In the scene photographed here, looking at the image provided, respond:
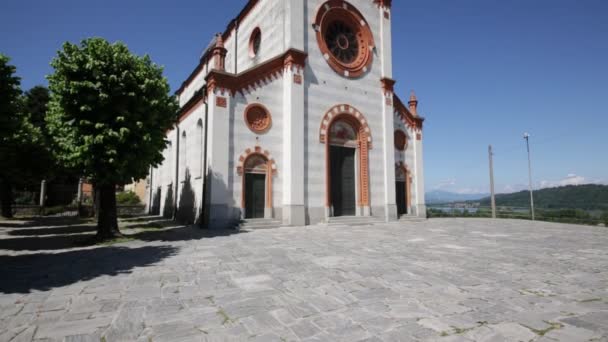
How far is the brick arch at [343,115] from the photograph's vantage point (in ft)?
57.2

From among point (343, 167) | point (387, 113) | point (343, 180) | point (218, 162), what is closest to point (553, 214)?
point (387, 113)

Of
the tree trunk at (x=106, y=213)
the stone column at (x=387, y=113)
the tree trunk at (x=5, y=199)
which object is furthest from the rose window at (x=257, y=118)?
the tree trunk at (x=5, y=199)

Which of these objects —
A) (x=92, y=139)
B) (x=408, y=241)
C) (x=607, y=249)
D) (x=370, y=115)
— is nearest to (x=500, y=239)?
(x=607, y=249)

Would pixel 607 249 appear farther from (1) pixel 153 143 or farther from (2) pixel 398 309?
A: (1) pixel 153 143

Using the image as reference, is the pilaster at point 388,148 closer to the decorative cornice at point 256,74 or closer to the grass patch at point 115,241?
the decorative cornice at point 256,74

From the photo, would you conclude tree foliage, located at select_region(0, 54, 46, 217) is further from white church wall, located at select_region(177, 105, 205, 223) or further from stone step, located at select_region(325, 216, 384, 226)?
stone step, located at select_region(325, 216, 384, 226)

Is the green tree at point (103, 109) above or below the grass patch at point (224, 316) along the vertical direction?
above

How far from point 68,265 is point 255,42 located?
18023 millimetres

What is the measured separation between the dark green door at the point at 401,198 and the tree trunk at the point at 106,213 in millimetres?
17436

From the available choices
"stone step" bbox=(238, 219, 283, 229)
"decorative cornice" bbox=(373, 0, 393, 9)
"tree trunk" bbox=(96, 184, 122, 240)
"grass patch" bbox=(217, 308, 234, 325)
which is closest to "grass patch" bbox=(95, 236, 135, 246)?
"tree trunk" bbox=(96, 184, 122, 240)

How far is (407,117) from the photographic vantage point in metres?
22.5

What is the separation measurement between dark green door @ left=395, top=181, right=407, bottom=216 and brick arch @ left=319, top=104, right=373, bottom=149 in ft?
15.0

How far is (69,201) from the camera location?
1409 inches

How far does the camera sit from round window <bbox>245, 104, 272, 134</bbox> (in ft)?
52.0
